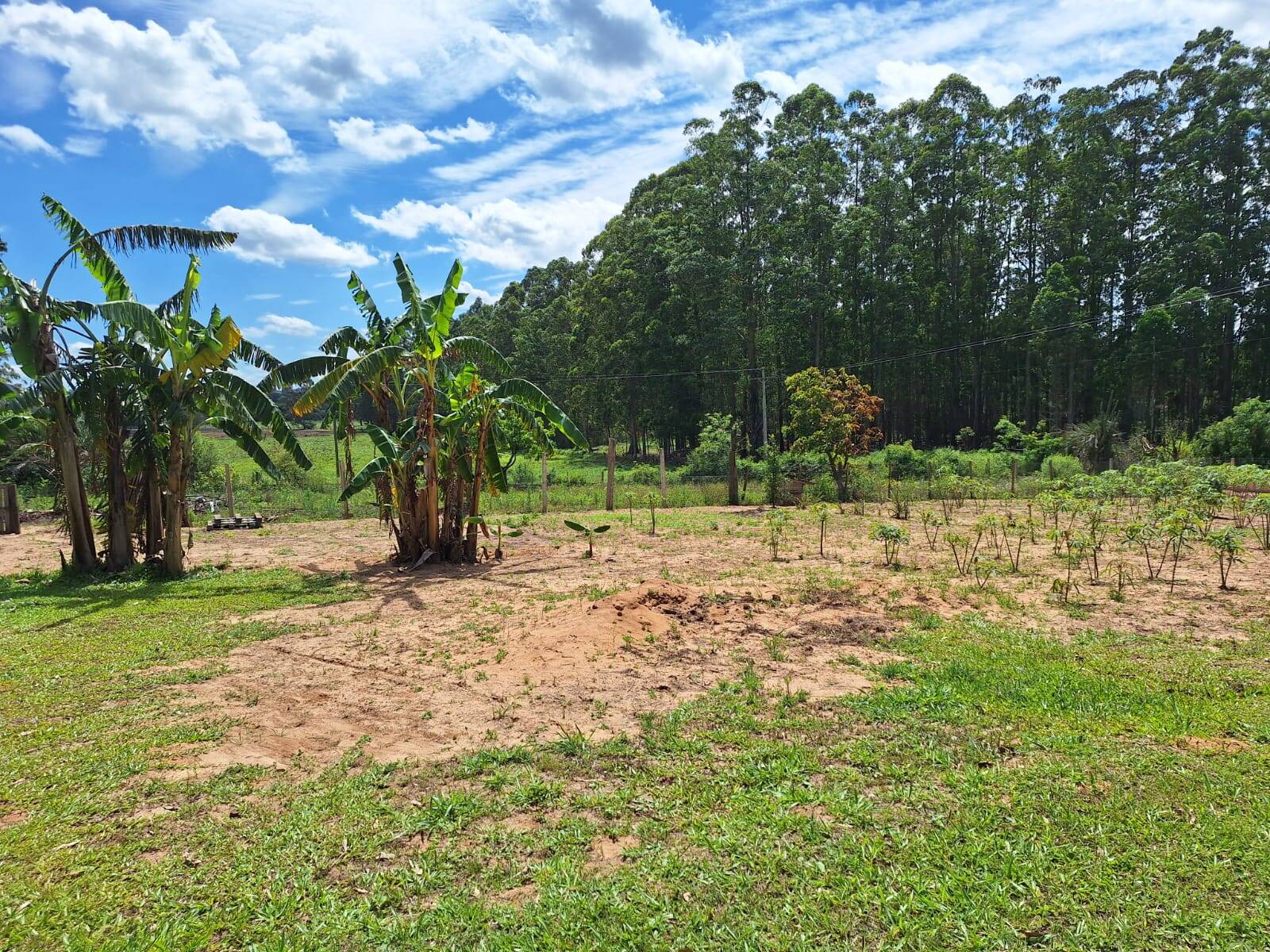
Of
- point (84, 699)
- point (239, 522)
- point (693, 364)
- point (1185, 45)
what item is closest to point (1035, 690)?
point (84, 699)

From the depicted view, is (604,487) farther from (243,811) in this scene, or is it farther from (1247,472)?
(243,811)

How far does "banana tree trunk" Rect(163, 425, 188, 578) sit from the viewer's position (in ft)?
34.9

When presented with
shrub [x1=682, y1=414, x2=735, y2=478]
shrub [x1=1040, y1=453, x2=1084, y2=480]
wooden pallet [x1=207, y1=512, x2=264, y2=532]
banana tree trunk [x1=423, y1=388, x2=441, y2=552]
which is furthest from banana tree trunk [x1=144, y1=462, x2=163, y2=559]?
shrub [x1=1040, y1=453, x2=1084, y2=480]

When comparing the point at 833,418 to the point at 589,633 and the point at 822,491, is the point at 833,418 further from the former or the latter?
the point at 589,633

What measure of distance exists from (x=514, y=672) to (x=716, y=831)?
10.1 feet

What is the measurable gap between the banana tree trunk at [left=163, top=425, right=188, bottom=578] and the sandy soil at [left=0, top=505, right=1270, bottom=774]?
1274 millimetres

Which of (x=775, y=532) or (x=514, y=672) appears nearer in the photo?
(x=514, y=672)

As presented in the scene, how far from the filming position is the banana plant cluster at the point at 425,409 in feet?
37.3

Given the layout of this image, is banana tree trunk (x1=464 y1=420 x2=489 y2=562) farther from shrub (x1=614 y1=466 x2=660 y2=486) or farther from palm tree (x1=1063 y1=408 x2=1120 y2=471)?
palm tree (x1=1063 y1=408 x2=1120 y2=471)

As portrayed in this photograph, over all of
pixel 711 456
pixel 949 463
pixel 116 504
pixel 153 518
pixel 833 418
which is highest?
pixel 833 418

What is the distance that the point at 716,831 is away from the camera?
355 cm

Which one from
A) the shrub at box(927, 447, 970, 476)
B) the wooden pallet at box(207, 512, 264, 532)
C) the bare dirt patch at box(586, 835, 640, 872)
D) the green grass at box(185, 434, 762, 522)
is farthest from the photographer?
the shrub at box(927, 447, 970, 476)

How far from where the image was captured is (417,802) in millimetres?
3900

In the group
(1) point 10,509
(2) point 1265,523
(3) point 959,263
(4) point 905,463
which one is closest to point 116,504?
(1) point 10,509
